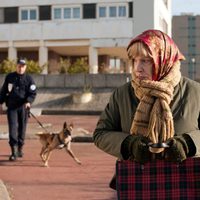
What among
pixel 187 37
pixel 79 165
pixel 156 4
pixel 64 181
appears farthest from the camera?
pixel 187 37

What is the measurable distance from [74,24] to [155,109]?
1865 inches

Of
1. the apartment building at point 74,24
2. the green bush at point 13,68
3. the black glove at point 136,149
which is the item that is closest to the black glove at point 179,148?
the black glove at point 136,149

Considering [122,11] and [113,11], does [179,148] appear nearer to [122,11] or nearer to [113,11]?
[122,11]

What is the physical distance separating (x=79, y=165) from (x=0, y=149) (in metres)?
2.89

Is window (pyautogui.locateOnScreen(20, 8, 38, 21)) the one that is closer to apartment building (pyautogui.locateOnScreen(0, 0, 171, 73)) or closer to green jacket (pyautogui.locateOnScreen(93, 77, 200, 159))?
apartment building (pyautogui.locateOnScreen(0, 0, 171, 73))

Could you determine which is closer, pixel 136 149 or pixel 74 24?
pixel 136 149

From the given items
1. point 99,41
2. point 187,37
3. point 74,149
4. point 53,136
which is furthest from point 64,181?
point 187,37

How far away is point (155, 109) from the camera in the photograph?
9.45 feet

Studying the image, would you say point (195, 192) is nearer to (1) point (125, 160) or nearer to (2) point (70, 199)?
(1) point (125, 160)

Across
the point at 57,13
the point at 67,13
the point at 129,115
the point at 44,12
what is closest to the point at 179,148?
the point at 129,115

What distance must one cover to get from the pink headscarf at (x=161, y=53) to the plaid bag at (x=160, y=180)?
0.48m

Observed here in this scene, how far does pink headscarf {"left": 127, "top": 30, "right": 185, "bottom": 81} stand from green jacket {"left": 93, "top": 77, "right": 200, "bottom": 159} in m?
0.14

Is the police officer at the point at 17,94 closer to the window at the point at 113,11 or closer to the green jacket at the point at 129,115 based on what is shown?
the green jacket at the point at 129,115

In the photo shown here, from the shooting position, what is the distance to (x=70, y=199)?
6938 millimetres
